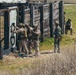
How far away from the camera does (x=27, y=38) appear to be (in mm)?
16453

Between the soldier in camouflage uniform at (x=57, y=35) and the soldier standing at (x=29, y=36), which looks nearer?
the soldier standing at (x=29, y=36)

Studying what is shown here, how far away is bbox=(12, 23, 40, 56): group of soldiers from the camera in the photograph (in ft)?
52.7

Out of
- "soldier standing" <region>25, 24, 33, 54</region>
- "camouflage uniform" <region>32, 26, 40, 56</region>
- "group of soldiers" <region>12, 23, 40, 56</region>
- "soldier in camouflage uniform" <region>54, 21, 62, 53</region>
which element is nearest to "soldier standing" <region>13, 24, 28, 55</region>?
"group of soldiers" <region>12, 23, 40, 56</region>

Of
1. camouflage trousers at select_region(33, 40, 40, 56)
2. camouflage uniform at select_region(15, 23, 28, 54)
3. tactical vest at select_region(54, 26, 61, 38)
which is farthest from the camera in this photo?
tactical vest at select_region(54, 26, 61, 38)

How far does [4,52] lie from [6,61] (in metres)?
1.01

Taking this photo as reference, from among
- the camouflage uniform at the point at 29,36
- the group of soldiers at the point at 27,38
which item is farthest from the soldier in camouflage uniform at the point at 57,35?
the camouflage uniform at the point at 29,36

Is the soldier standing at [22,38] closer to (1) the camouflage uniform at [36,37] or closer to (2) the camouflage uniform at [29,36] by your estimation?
(2) the camouflage uniform at [29,36]

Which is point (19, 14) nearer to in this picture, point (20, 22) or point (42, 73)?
point (20, 22)

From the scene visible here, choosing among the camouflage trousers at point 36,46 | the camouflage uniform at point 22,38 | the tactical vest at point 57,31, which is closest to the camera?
the camouflage uniform at point 22,38

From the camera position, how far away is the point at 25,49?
16.4m

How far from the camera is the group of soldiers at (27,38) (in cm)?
1606

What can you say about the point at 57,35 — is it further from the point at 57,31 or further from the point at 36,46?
the point at 36,46

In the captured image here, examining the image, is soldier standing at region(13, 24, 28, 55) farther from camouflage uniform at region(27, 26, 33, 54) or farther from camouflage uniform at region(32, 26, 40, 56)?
camouflage uniform at region(32, 26, 40, 56)

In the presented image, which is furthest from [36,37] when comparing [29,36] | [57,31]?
[57,31]
